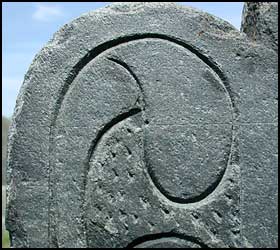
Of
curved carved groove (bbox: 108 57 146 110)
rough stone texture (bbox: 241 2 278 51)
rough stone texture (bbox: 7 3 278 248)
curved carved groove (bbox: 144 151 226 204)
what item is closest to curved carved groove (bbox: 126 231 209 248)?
rough stone texture (bbox: 7 3 278 248)

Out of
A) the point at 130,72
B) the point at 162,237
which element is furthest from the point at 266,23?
the point at 162,237

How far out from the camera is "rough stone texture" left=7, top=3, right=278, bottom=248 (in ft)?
6.91

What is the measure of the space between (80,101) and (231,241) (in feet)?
2.48

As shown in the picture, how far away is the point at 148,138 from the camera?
7.01 ft

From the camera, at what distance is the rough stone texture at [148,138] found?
211cm

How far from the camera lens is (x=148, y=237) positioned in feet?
6.95

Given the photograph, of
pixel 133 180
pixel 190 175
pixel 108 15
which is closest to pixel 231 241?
pixel 190 175

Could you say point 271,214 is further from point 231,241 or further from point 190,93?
point 190,93

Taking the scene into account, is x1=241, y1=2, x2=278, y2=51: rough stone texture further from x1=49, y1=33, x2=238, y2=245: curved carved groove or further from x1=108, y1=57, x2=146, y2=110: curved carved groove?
x1=108, y1=57, x2=146, y2=110: curved carved groove

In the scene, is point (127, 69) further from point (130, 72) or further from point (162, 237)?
point (162, 237)

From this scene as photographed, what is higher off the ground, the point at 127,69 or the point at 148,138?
the point at 127,69

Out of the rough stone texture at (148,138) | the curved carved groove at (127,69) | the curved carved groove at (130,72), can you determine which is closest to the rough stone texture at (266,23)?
the rough stone texture at (148,138)

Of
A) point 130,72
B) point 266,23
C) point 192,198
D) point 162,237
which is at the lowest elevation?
point 162,237

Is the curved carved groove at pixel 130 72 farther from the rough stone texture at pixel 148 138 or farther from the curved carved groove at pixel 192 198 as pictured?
the curved carved groove at pixel 192 198
